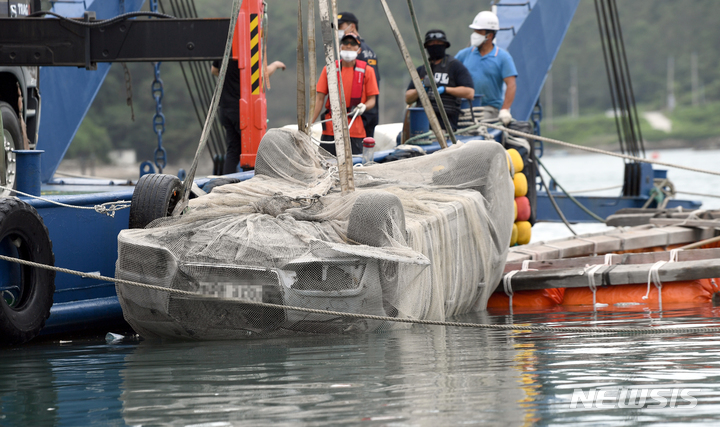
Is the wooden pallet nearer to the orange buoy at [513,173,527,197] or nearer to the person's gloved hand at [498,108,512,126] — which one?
the orange buoy at [513,173,527,197]

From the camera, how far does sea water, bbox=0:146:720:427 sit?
4.66m

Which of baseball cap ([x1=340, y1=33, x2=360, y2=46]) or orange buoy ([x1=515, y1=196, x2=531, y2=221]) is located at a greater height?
baseball cap ([x1=340, y1=33, x2=360, y2=46])

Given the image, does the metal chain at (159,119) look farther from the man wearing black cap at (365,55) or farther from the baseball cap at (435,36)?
the baseball cap at (435,36)

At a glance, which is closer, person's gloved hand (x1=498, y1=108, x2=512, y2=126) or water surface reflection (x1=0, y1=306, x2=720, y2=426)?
water surface reflection (x1=0, y1=306, x2=720, y2=426)

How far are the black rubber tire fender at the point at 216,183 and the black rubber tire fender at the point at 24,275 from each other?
181cm

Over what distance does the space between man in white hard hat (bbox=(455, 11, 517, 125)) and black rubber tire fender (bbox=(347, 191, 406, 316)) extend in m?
6.07

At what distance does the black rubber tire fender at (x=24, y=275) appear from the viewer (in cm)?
679

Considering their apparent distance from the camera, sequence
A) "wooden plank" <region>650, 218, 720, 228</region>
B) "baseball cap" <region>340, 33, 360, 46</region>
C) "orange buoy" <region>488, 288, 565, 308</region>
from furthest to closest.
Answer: "wooden plank" <region>650, 218, 720, 228</region> < "baseball cap" <region>340, 33, 360, 46</region> < "orange buoy" <region>488, 288, 565, 308</region>

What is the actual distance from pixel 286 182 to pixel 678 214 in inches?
282

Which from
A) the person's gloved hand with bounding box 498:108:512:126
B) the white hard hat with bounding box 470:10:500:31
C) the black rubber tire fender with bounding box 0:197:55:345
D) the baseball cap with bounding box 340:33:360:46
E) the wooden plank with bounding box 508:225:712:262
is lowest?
the wooden plank with bounding box 508:225:712:262

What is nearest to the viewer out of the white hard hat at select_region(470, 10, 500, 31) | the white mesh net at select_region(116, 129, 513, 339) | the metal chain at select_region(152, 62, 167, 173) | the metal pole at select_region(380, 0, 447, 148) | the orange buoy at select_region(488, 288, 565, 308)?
the white mesh net at select_region(116, 129, 513, 339)

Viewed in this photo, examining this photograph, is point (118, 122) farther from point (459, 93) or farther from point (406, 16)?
point (459, 93)

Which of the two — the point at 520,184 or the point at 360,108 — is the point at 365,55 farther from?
the point at 520,184

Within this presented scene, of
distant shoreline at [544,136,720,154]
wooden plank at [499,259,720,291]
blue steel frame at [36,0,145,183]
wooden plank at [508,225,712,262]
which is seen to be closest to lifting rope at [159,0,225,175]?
blue steel frame at [36,0,145,183]
